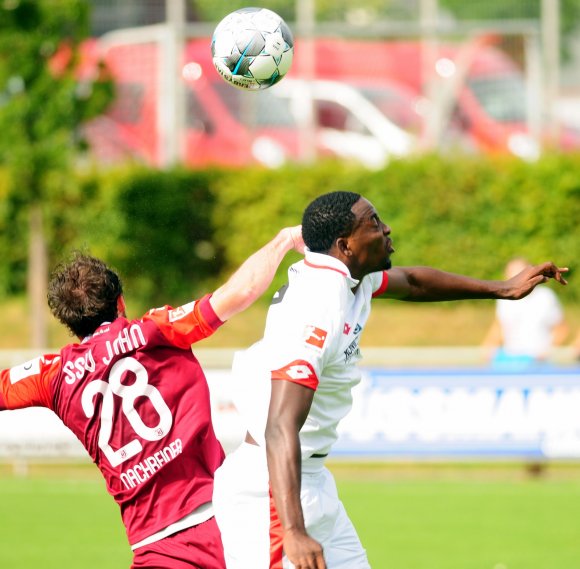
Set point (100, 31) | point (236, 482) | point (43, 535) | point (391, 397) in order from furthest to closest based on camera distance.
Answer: point (100, 31)
point (391, 397)
point (43, 535)
point (236, 482)

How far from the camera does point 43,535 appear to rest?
10.1m

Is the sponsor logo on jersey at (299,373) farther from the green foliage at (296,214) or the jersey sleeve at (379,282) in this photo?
the green foliage at (296,214)

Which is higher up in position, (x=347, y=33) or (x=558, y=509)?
(x=347, y=33)

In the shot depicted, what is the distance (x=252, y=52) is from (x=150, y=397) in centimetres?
223

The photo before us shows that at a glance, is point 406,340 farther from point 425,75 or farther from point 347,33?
point 425,75

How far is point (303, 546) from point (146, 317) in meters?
1.22

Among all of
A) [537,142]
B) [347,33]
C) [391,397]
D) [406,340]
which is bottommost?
[406,340]

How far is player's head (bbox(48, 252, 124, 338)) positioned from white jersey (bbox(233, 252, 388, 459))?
0.66 metres

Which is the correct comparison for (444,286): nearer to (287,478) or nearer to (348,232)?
(348,232)

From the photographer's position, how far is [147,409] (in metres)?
4.88

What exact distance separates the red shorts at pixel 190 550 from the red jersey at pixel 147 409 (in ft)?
0.23

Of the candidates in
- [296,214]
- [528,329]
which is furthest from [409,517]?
[296,214]

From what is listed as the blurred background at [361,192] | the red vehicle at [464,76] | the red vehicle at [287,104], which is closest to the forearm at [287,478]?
the blurred background at [361,192]

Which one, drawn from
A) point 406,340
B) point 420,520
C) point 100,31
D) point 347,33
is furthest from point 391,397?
point 100,31
